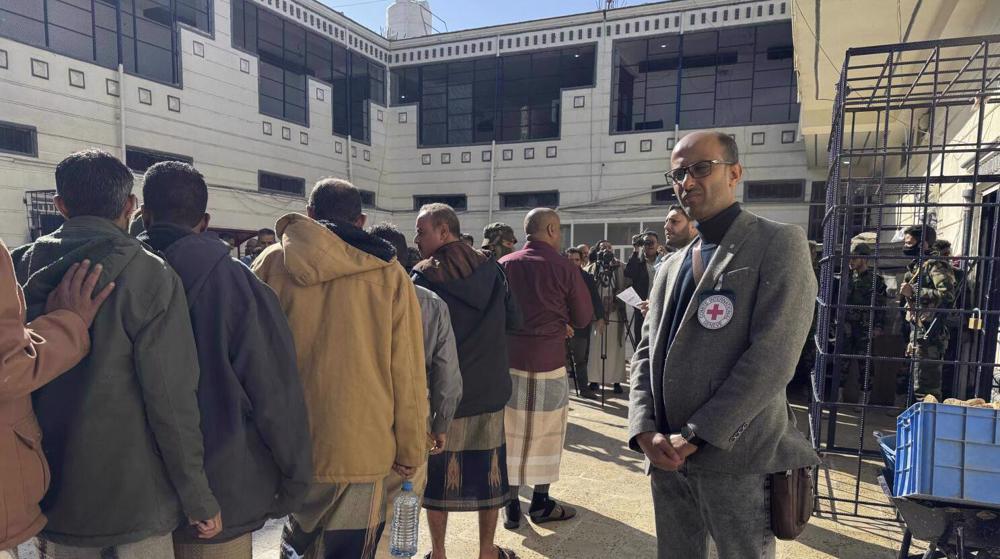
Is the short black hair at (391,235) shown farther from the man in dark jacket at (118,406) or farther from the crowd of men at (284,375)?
the man in dark jacket at (118,406)

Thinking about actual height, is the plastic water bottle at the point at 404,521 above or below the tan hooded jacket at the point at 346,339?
below

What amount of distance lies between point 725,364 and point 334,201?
1515 millimetres

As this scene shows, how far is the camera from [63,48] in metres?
11.6

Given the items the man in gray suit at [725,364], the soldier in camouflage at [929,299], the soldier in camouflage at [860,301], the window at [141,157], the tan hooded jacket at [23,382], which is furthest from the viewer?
the window at [141,157]

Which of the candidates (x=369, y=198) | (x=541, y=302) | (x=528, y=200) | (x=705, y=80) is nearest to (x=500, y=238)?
(x=541, y=302)

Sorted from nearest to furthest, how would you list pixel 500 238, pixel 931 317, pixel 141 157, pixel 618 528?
pixel 618 528 < pixel 500 238 < pixel 931 317 < pixel 141 157

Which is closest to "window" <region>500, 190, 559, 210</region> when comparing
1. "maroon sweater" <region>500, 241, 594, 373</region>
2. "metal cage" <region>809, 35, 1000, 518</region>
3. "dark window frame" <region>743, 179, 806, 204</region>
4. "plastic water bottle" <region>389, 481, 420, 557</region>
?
"dark window frame" <region>743, 179, 806, 204</region>

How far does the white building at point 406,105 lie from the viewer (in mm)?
11766

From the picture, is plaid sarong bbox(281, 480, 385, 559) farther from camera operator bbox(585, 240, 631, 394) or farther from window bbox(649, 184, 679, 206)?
window bbox(649, 184, 679, 206)

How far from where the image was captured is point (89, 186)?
161 centimetres

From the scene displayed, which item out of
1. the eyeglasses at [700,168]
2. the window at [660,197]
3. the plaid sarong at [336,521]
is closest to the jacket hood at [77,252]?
the plaid sarong at [336,521]

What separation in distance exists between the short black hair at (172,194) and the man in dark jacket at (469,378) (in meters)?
1.17

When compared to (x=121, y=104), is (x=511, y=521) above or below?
below

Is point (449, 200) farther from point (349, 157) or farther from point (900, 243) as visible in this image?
point (900, 243)
